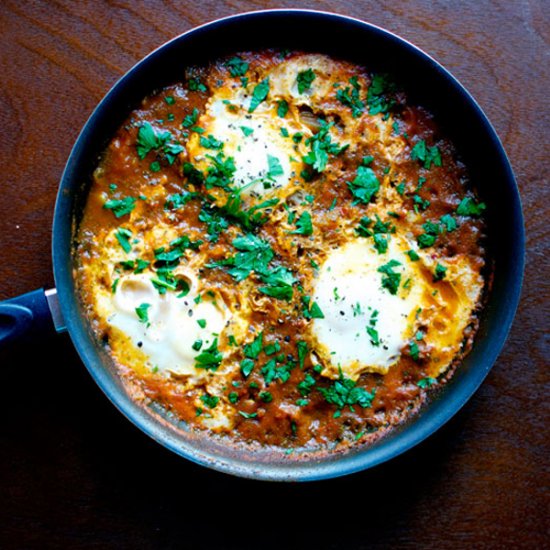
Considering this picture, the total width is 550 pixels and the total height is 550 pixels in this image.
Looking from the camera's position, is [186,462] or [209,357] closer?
[209,357]

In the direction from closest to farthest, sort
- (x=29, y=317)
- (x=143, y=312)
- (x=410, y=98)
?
(x=29, y=317) → (x=143, y=312) → (x=410, y=98)

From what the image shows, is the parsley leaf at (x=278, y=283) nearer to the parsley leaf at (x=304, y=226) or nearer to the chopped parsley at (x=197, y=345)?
the parsley leaf at (x=304, y=226)

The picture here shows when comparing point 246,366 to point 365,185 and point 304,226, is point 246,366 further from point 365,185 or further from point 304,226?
point 365,185

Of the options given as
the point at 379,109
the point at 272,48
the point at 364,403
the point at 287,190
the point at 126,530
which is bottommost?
the point at 126,530

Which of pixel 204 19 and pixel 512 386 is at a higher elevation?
pixel 204 19

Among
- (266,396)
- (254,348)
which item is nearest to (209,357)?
(254,348)

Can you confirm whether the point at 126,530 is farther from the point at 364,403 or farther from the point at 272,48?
the point at 272,48

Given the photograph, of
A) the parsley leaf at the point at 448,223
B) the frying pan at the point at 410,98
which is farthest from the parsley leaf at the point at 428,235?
the frying pan at the point at 410,98

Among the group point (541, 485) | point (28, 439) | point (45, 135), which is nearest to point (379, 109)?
point (45, 135)
